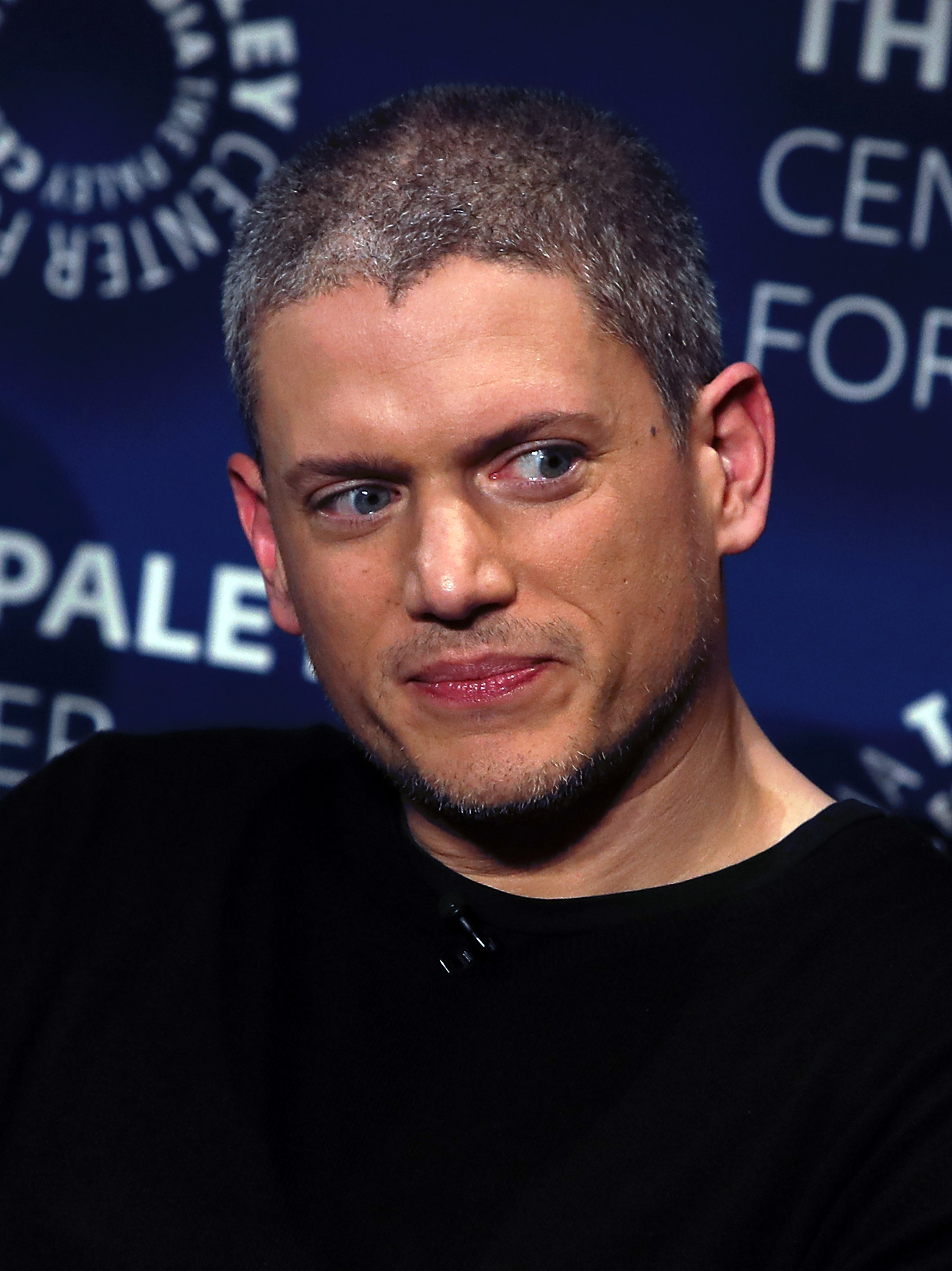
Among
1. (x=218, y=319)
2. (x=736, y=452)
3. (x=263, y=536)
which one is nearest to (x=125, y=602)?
(x=218, y=319)

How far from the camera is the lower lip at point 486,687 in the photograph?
128cm

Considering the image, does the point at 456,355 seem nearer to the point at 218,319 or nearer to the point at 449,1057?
the point at 449,1057

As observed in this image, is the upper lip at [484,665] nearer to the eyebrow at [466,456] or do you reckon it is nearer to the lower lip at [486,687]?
the lower lip at [486,687]

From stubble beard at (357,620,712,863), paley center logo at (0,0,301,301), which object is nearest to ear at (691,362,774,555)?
stubble beard at (357,620,712,863)

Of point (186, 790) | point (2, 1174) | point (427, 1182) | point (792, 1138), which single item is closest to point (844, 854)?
point (792, 1138)

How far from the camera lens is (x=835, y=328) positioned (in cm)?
219

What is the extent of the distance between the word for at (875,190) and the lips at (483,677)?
115cm

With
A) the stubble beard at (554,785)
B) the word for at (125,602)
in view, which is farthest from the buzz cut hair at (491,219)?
the word for at (125,602)

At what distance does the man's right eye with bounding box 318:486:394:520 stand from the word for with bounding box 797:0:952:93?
1.23 m

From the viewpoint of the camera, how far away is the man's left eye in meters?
1.27

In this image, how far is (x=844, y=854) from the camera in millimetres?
1307

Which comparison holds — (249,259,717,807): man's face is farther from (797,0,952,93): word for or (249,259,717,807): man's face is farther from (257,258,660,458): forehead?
(797,0,952,93): word for

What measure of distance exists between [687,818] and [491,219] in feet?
1.72

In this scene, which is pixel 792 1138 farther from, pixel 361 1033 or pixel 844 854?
pixel 361 1033
